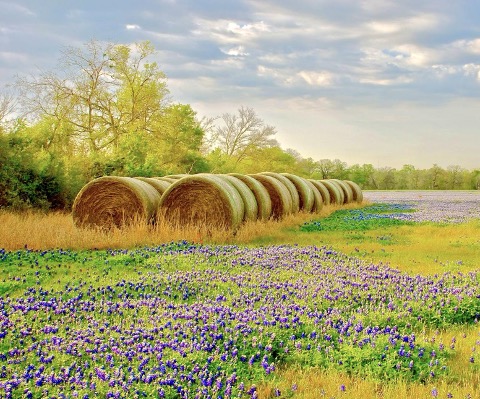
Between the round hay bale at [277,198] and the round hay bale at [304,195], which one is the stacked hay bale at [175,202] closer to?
the round hay bale at [277,198]

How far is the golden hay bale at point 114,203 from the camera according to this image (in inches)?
571

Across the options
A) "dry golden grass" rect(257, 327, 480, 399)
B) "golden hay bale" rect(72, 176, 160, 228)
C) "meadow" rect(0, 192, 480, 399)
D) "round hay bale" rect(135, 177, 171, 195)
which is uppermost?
"round hay bale" rect(135, 177, 171, 195)

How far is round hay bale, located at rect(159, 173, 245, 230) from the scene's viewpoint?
44.8 feet

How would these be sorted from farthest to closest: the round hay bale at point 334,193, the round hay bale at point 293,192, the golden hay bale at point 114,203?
the round hay bale at point 334,193, the round hay bale at point 293,192, the golden hay bale at point 114,203

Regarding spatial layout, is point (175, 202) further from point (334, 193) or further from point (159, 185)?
point (334, 193)

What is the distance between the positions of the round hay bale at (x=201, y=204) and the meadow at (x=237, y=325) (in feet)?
9.38

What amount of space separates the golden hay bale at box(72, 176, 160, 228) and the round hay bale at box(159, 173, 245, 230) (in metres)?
0.62

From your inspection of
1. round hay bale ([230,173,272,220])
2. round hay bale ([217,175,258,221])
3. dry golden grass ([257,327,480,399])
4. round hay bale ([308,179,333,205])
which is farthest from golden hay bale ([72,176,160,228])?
round hay bale ([308,179,333,205])

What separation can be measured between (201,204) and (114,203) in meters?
2.74

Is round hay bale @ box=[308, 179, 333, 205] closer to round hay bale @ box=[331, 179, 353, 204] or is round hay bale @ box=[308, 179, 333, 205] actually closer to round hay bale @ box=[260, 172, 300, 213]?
round hay bale @ box=[331, 179, 353, 204]

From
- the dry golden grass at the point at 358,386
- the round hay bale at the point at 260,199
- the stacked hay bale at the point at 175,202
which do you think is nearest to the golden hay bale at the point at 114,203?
the stacked hay bale at the point at 175,202

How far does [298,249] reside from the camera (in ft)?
37.1

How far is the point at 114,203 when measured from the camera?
14.8 m

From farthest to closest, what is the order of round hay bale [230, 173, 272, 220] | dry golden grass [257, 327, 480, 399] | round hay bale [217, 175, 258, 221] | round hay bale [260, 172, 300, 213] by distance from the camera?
round hay bale [260, 172, 300, 213] < round hay bale [230, 173, 272, 220] < round hay bale [217, 175, 258, 221] < dry golden grass [257, 327, 480, 399]
